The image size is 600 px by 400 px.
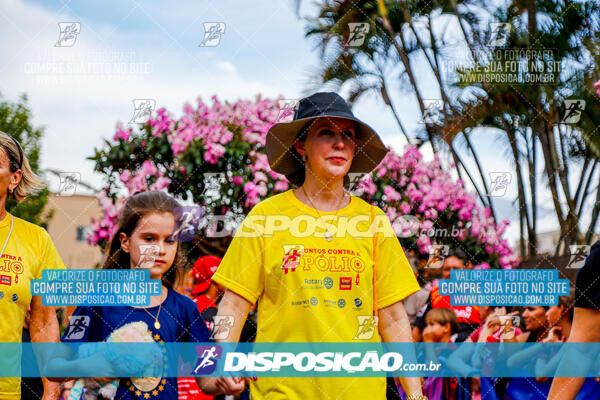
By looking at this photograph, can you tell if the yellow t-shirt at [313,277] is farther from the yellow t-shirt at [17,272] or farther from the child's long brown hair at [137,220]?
the yellow t-shirt at [17,272]

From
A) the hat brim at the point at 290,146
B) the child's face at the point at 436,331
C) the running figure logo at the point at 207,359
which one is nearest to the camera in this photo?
the running figure logo at the point at 207,359

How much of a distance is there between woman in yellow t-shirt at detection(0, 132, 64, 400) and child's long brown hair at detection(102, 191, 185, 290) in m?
0.28

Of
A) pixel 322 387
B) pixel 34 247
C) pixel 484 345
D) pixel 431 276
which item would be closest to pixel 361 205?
pixel 322 387

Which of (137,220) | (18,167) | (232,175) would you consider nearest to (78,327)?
(137,220)

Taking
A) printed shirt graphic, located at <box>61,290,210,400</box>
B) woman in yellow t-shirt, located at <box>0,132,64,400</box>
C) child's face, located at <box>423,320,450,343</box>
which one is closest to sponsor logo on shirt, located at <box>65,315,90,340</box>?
printed shirt graphic, located at <box>61,290,210,400</box>

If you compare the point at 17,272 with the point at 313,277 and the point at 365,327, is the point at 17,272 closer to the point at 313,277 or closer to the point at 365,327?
the point at 313,277

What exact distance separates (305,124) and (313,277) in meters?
0.69

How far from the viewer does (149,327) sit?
8.88 feet

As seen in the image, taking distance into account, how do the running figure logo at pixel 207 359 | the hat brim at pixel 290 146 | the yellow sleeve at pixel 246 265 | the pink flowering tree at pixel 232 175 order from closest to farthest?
the yellow sleeve at pixel 246 265 → the running figure logo at pixel 207 359 → the hat brim at pixel 290 146 → the pink flowering tree at pixel 232 175

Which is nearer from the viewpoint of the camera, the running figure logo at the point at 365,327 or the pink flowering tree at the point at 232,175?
the running figure logo at the point at 365,327

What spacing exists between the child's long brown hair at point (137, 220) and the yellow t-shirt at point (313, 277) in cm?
52

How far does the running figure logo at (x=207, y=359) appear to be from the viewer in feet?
8.69

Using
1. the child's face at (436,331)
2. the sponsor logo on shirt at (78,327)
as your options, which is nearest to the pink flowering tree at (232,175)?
the child's face at (436,331)

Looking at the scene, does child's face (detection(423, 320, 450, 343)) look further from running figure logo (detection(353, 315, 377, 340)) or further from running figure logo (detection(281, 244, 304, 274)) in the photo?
running figure logo (detection(281, 244, 304, 274))
